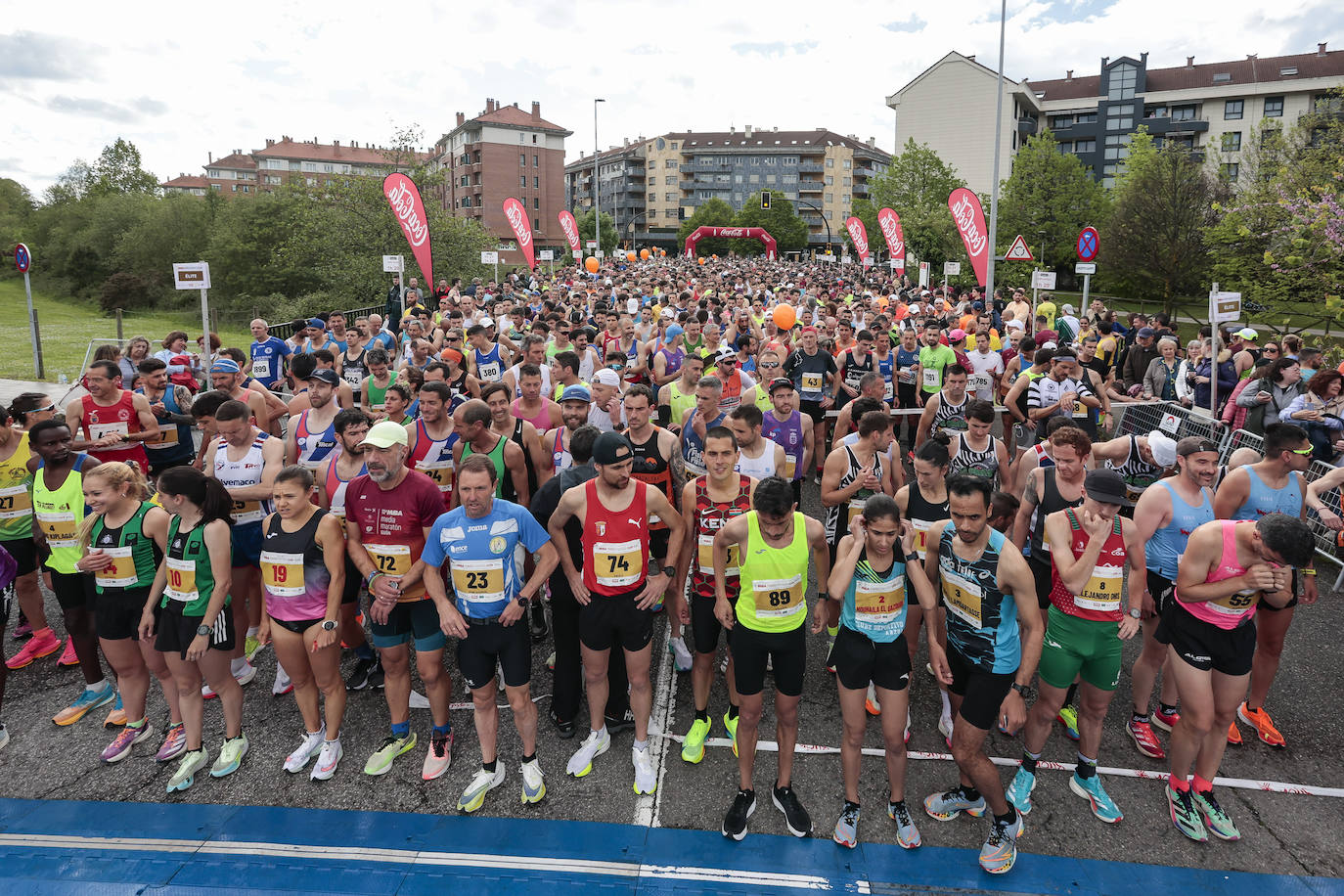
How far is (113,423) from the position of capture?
6.55m

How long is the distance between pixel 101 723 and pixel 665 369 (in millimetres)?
6907

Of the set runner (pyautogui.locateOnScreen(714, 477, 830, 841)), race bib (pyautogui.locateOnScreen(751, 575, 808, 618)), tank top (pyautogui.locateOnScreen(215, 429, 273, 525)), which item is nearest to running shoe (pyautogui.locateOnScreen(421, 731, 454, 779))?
runner (pyautogui.locateOnScreen(714, 477, 830, 841))

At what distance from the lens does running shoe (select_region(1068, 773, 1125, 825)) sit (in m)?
4.11

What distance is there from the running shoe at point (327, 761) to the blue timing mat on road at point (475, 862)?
27 cm

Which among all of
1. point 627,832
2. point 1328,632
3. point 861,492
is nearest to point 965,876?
point 627,832

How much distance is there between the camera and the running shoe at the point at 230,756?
457 centimetres

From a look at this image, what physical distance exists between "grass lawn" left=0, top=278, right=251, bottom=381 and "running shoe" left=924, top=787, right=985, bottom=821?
1932cm

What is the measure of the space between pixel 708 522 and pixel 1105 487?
223 centimetres

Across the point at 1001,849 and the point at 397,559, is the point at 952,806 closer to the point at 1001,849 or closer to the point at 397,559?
the point at 1001,849

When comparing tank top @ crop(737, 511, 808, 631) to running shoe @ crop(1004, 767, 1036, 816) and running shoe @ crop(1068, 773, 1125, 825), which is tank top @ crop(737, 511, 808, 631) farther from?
running shoe @ crop(1068, 773, 1125, 825)

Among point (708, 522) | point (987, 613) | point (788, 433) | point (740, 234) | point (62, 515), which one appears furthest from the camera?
point (740, 234)

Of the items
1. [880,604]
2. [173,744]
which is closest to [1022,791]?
[880,604]

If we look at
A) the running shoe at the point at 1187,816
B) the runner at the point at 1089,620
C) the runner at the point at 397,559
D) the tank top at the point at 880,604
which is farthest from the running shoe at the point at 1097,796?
the runner at the point at 397,559

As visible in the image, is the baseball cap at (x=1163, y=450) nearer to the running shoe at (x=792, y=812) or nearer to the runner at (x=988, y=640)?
the runner at (x=988, y=640)
